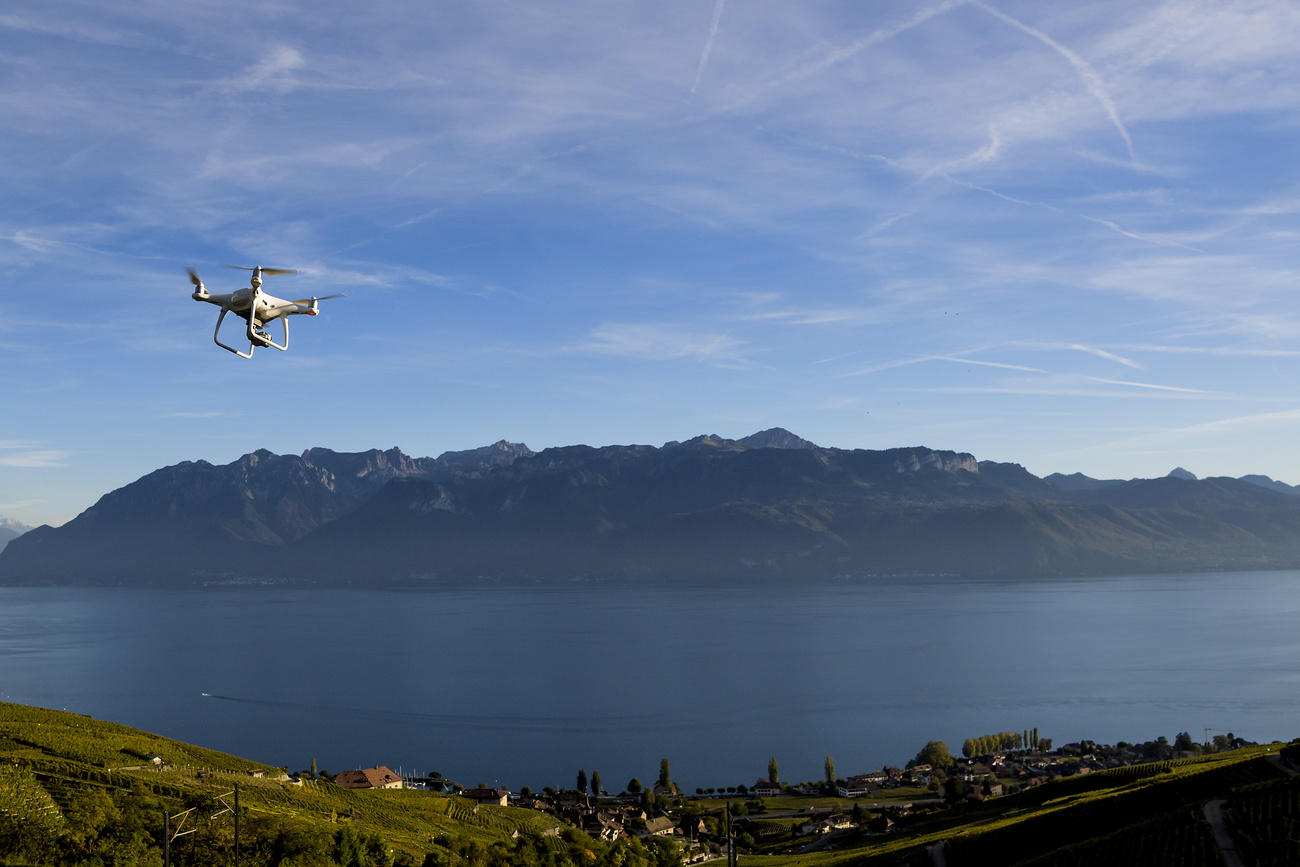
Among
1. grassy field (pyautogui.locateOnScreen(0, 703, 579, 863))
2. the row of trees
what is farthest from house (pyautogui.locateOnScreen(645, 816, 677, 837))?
the row of trees

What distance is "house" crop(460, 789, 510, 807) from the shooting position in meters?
77.9

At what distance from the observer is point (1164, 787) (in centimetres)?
4988

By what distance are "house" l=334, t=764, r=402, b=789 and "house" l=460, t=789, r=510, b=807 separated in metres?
6.07

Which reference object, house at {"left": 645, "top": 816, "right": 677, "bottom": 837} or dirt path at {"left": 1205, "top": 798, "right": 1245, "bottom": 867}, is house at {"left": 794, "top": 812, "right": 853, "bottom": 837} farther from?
dirt path at {"left": 1205, "top": 798, "right": 1245, "bottom": 867}

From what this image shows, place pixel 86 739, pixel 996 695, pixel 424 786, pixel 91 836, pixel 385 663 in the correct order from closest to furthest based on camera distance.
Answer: pixel 91 836 < pixel 86 739 < pixel 424 786 < pixel 996 695 < pixel 385 663

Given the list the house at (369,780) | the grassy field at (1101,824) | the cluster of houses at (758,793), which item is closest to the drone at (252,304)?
the grassy field at (1101,824)

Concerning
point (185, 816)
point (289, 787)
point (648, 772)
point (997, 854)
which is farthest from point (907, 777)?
point (185, 816)

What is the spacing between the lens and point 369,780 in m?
78.9

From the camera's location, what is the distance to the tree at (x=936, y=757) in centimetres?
9727

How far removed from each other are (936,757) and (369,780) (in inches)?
2242

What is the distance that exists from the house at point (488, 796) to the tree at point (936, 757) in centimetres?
4490

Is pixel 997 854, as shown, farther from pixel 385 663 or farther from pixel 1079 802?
pixel 385 663

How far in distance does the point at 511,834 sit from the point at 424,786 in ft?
90.1

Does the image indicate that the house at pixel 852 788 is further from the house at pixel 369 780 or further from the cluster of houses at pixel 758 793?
the house at pixel 369 780
